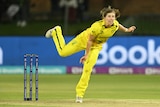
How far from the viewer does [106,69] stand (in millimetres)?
22547

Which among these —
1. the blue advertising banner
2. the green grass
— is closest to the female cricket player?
the blue advertising banner

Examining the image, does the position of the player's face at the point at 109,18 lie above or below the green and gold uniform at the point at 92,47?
above

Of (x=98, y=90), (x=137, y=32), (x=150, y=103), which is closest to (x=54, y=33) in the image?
(x=150, y=103)

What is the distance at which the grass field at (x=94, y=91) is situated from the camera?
41.5ft

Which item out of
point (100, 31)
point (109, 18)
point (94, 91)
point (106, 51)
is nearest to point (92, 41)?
point (100, 31)

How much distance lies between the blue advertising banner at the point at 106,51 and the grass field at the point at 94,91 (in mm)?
668

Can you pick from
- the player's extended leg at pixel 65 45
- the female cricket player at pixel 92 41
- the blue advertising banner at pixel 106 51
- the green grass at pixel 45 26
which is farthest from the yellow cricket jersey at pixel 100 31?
the green grass at pixel 45 26

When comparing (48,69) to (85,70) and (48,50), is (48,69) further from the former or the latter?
(85,70)

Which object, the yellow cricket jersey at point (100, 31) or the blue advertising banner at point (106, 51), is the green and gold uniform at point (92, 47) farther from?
the blue advertising banner at point (106, 51)

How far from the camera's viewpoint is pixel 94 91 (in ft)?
54.6

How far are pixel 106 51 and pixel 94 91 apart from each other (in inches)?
227

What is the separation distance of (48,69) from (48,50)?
0.62 metres

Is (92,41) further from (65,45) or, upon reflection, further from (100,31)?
(65,45)

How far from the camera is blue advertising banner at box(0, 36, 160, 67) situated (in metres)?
22.3
